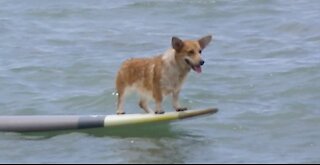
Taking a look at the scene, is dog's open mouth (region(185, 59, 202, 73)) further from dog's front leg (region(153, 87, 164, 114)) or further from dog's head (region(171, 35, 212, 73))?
dog's front leg (region(153, 87, 164, 114))

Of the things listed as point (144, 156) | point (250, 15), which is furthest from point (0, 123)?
point (250, 15)

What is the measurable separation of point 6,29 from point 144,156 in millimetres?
8352

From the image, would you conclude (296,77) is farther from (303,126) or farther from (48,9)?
(48,9)

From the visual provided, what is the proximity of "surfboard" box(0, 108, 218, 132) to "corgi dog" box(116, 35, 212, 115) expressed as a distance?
0.11m

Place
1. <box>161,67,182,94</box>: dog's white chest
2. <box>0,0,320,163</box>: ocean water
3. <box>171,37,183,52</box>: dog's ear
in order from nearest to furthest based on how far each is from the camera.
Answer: <box>171,37,183,52</box>: dog's ear < <box>161,67,182,94</box>: dog's white chest < <box>0,0,320,163</box>: ocean water

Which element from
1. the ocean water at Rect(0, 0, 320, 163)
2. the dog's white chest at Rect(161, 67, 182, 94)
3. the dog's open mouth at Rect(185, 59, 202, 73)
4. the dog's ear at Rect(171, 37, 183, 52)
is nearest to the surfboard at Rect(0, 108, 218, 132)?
the ocean water at Rect(0, 0, 320, 163)

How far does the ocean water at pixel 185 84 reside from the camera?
928cm

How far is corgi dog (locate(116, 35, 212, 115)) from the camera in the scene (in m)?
8.92

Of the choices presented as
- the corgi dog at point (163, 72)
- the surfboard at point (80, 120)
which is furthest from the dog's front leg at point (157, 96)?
the surfboard at point (80, 120)

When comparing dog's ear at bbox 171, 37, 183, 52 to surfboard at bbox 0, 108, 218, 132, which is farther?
surfboard at bbox 0, 108, 218, 132

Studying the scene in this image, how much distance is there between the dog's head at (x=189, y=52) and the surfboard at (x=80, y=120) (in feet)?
1.77

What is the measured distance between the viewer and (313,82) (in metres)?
12.0

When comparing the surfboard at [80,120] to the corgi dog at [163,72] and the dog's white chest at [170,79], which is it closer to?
the corgi dog at [163,72]

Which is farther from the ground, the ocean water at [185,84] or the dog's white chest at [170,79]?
the dog's white chest at [170,79]
